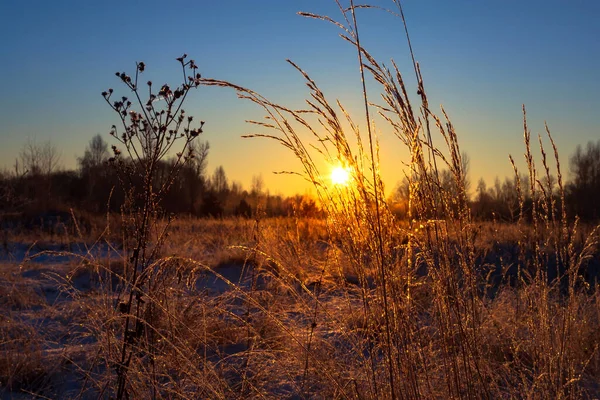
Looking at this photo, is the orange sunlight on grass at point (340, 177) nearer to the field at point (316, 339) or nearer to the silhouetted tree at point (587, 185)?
the field at point (316, 339)

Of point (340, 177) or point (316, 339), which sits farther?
point (316, 339)

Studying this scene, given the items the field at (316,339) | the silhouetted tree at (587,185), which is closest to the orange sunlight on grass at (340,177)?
the field at (316,339)

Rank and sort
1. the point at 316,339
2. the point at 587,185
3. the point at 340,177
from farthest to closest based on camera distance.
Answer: the point at 587,185 < the point at 316,339 < the point at 340,177

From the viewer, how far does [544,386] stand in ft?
6.35

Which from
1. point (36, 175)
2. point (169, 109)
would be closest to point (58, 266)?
point (169, 109)

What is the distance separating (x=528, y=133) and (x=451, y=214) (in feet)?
1.29

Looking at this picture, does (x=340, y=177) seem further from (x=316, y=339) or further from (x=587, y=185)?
(x=587, y=185)

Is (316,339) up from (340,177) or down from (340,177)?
down

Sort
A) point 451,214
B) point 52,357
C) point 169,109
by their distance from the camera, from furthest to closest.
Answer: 1. point 52,357
2. point 169,109
3. point 451,214

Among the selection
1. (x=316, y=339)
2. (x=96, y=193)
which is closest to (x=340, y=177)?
(x=316, y=339)

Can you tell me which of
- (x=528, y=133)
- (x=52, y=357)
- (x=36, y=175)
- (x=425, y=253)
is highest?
(x=36, y=175)

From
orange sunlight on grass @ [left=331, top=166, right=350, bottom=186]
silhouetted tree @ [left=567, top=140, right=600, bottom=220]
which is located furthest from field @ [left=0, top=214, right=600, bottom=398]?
silhouetted tree @ [left=567, top=140, right=600, bottom=220]

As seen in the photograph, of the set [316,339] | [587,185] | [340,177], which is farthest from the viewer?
[587,185]

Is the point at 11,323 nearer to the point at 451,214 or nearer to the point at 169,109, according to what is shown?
the point at 169,109
